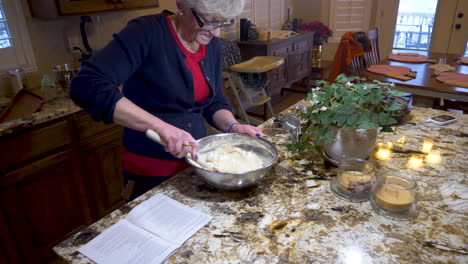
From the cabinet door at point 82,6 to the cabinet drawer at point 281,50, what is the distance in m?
2.12

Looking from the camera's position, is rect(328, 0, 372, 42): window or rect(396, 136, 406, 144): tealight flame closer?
rect(396, 136, 406, 144): tealight flame

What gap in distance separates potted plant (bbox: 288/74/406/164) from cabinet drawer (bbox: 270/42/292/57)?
2741 mm

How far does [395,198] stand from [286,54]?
3.40 m

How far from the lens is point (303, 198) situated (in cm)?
98

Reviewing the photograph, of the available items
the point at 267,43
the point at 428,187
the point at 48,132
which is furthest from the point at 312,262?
the point at 267,43

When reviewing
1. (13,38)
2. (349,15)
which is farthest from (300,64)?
(13,38)

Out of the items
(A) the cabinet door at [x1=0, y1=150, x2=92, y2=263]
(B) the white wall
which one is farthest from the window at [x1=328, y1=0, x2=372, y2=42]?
(A) the cabinet door at [x1=0, y1=150, x2=92, y2=263]

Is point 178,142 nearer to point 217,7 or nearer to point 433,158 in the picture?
point 217,7

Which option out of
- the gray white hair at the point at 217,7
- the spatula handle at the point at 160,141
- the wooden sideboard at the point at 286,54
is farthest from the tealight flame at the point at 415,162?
the wooden sideboard at the point at 286,54

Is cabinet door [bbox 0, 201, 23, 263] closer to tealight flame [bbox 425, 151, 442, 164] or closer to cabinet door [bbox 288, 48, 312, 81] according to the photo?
tealight flame [bbox 425, 151, 442, 164]

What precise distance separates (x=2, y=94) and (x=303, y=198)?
1991 millimetres

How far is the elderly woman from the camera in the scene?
1043 mm

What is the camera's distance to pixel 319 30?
4.68 metres

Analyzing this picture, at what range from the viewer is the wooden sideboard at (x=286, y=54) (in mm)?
A: 3750
